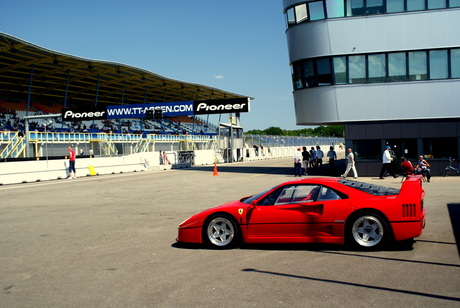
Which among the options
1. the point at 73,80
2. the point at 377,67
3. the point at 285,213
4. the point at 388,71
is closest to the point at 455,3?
the point at 388,71

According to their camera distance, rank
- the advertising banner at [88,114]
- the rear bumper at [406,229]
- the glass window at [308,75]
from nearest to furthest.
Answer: the rear bumper at [406,229] < the glass window at [308,75] < the advertising banner at [88,114]

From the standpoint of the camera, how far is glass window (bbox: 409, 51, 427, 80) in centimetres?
2266

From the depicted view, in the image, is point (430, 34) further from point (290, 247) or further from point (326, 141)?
point (326, 141)

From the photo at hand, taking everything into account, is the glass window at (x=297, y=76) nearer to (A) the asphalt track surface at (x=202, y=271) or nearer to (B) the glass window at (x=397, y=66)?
(B) the glass window at (x=397, y=66)

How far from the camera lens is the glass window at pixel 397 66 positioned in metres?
22.8

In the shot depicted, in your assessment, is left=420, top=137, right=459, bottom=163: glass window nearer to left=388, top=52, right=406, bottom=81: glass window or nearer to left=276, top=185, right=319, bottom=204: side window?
left=388, top=52, right=406, bottom=81: glass window

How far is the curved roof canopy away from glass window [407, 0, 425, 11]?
26354 mm

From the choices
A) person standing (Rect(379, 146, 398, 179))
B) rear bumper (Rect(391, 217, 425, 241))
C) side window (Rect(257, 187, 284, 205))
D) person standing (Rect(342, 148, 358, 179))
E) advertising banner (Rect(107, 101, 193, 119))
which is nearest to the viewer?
rear bumper (Rect(391, 217, 425, 241))

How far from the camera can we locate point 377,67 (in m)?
23.1

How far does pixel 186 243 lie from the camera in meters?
8.43

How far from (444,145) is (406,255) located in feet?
58.0

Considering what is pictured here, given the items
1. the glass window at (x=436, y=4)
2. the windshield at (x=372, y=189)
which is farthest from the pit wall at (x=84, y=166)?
the windshield at (x=372, y=189)

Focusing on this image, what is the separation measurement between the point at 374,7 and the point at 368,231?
18.5 meters

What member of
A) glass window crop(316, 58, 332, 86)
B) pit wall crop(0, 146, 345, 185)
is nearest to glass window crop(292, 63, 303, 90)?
glass window crop(316, 58, 332, 86)
